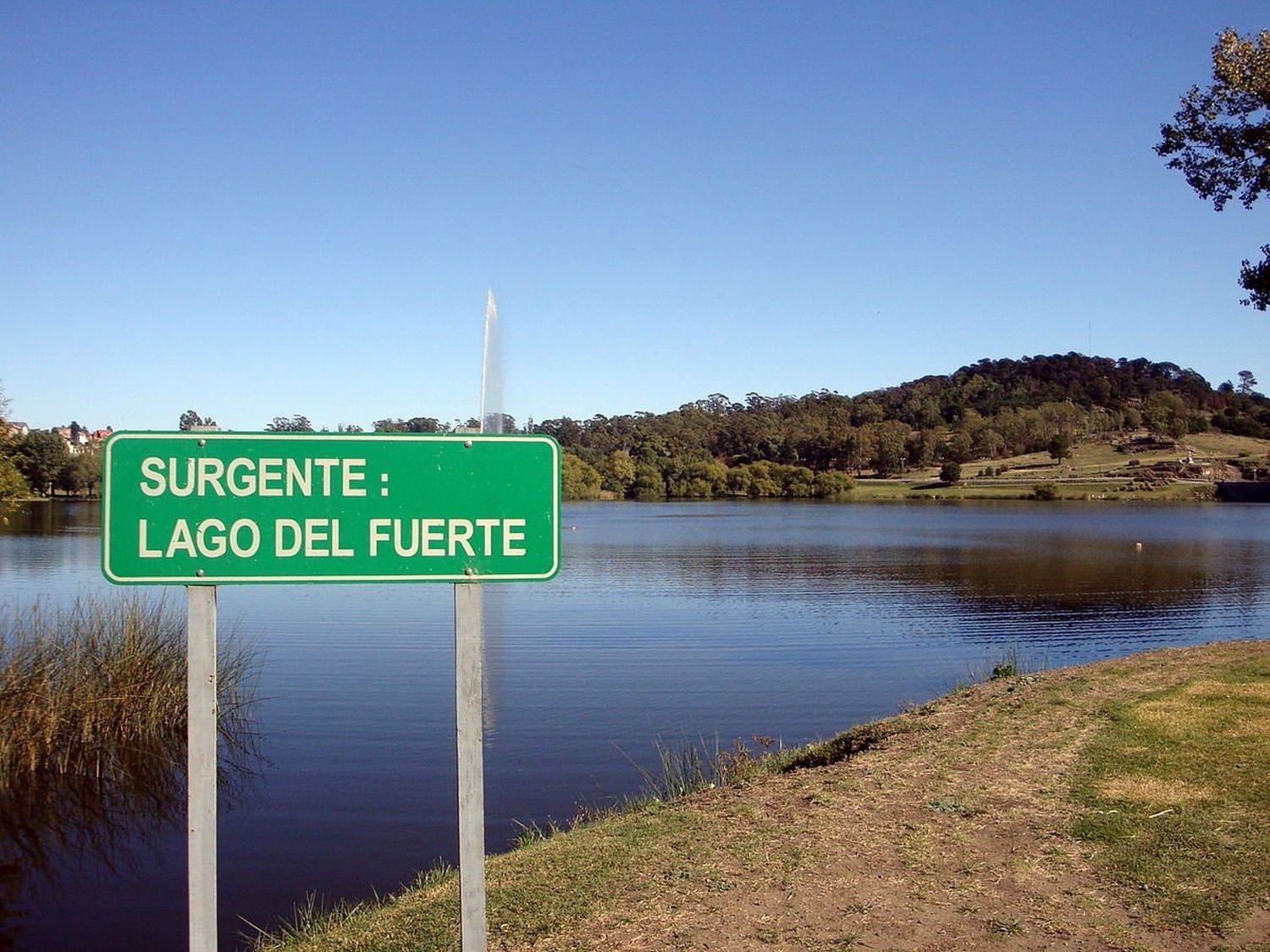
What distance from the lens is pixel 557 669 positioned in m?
20.5

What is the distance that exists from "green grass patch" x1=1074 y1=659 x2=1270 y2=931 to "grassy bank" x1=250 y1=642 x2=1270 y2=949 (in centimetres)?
2

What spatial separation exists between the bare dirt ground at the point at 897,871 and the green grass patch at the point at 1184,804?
0.17 metres

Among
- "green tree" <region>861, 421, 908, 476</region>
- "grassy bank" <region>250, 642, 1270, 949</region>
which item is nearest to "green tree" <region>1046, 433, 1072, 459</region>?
"green tree" <region>861, 421, 908, 476</region>

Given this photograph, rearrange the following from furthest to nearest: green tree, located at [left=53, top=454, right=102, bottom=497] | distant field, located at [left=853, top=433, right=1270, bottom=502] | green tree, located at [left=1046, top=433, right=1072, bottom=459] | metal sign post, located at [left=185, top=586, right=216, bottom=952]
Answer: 1. green tree, located at [left=1046, top=433, right=1072, bottom=459]
2. distant field, located at [left=853, top=433, right=1270, bottom=502]
3. green tree, located at [left=53, top=454, right=102, bottom=497]
4. metal sign post, located at [left=185, top=586, right=216, bottom=952]

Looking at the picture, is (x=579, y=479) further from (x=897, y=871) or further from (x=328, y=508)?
(x=328, y=508)

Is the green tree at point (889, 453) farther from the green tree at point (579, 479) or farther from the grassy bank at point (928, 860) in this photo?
the grassy bank at point (928, 860)

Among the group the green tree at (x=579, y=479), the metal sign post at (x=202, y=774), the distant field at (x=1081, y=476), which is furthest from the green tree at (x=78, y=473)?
the distant field at (x=1081, y=476)

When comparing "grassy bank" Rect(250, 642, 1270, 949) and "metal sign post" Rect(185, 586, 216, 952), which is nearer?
"metal sign post" Rect(185, 586, 216, 952)

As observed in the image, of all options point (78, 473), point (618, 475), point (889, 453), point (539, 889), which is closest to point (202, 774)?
point (539, 889)

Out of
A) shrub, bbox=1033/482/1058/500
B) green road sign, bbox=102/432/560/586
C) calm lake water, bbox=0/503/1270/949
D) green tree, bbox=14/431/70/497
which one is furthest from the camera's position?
shrub, bbox=1033/482/1058/500

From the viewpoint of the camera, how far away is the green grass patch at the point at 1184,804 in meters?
5.50

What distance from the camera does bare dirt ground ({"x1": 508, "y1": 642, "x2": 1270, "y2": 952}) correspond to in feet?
16.6

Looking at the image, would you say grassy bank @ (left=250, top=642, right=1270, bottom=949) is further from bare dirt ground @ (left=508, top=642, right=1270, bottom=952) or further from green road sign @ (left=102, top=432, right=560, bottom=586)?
green road sign @ (left=102, top=432, right=560, bottom=586)

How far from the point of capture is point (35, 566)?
1453 inches
